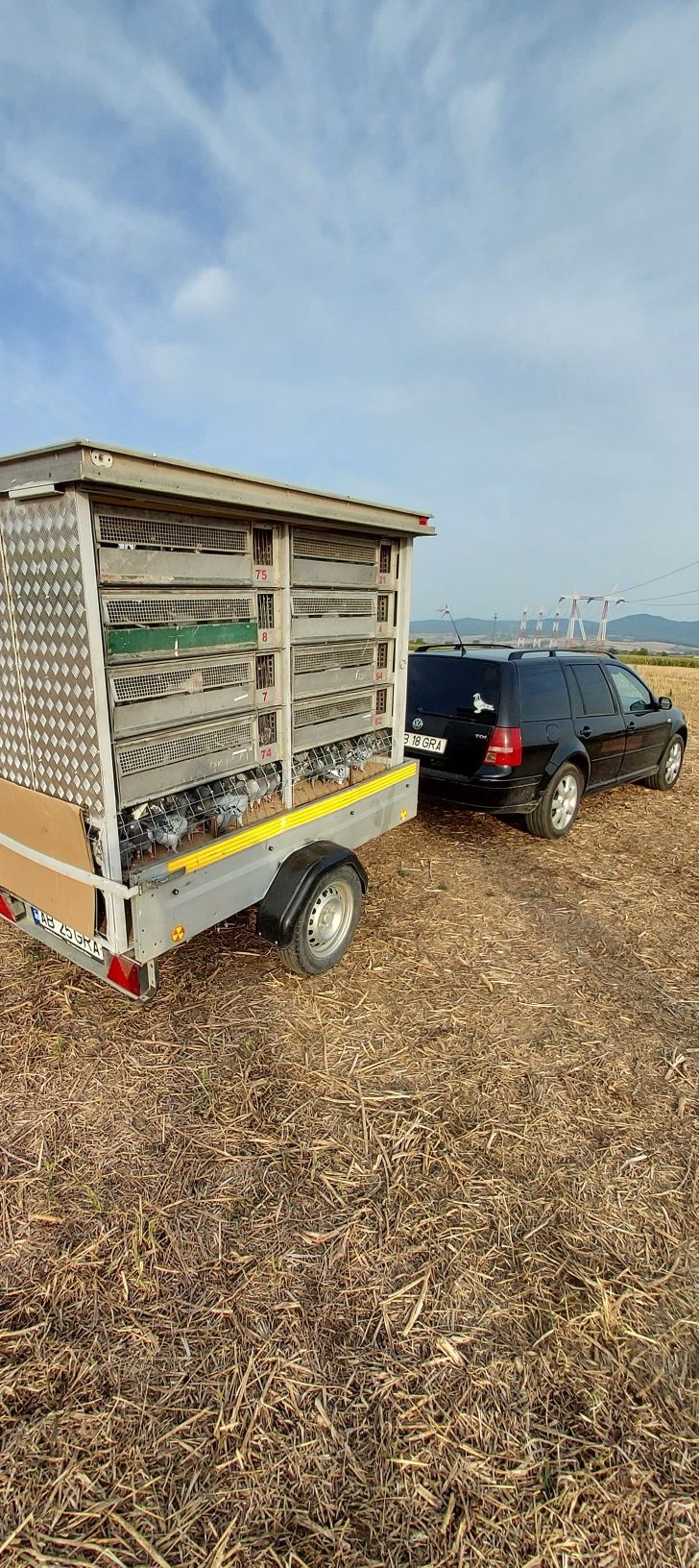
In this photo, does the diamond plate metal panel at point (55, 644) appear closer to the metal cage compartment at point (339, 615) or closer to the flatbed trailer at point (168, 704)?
the flatbed trailer at point (168, 704)

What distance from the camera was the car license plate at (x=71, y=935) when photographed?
3014 mm

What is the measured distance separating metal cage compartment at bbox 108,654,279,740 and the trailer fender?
0.85 meters

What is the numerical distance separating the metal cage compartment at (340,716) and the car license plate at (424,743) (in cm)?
101

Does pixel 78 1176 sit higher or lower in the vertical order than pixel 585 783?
lower

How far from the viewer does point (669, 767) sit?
26.5 ft

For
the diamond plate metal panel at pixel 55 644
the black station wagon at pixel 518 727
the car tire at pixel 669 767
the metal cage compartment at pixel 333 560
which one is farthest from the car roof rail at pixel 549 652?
the diamond plate metal panel at pixel 55 644

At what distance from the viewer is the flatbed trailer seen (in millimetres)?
2611

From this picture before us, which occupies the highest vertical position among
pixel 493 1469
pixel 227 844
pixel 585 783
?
pixel 227 844

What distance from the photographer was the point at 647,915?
4.80 metres

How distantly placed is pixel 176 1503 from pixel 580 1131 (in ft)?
6.06

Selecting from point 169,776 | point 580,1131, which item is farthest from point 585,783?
point 169,776

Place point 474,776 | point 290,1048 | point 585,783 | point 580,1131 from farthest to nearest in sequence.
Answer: point 585,783
point 474,776
point 290,1048
point 580,1131

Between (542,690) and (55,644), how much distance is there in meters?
4.22

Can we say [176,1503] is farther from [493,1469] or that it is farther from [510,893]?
[510,893]
